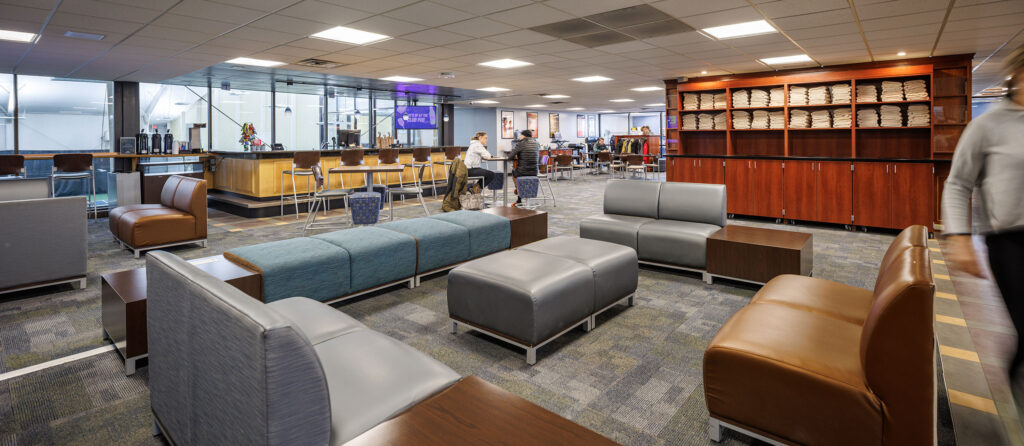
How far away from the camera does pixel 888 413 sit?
5.42 ft

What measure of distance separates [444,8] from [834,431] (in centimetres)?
449

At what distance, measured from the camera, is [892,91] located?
7.05 metres

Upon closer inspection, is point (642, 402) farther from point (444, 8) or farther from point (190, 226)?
point (190, 226)

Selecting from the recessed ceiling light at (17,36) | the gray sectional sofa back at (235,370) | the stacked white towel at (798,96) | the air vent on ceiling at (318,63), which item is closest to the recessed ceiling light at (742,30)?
the stacked white towel at (798,96)

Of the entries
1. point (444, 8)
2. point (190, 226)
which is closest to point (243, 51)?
point (190, 226)

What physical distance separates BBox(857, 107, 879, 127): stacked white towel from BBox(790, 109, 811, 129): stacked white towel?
0.65 m

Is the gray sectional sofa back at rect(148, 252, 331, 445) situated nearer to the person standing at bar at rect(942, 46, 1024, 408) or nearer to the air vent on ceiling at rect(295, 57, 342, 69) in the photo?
the person standing at bar at rect(942, 46, 1024, 408)

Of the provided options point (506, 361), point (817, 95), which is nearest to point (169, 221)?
point (506, 361)

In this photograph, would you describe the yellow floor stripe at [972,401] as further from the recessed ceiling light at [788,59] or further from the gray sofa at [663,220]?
the recessed ceiling light at [788,59]

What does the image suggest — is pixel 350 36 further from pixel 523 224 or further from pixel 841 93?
pixel 841 93

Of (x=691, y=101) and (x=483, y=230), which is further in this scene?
(x=691, y=101)

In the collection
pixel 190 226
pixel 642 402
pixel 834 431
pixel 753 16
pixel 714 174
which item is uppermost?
pixel 753 16

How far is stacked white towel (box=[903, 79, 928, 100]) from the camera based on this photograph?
270 inches

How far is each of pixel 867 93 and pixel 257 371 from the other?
28.2 feet
